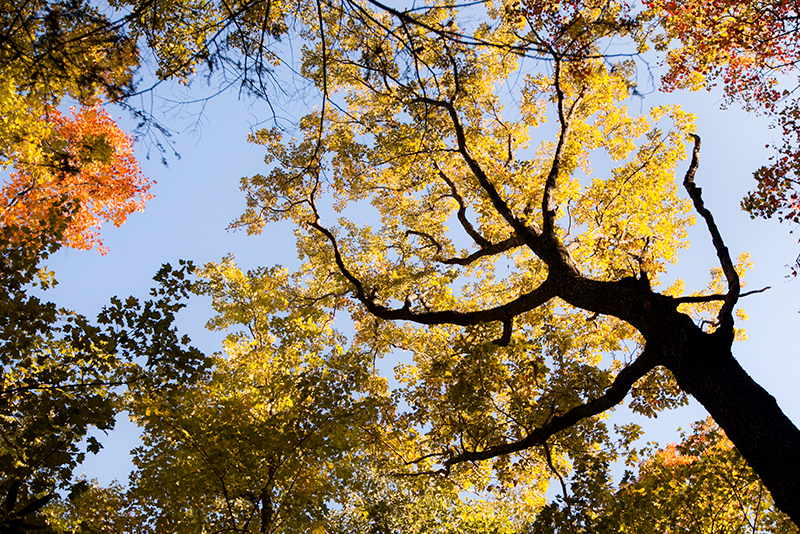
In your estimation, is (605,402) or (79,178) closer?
(605,402)

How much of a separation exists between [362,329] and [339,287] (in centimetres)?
140

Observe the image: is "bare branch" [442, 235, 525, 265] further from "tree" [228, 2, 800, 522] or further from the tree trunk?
the tree trunk

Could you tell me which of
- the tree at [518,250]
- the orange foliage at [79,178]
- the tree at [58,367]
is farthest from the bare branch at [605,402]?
the orange foliage at [79,178]

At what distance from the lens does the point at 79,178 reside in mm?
13781

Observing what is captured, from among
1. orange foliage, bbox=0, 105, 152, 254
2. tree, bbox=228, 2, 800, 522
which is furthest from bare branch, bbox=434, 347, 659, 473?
orange foliage, bbox=0, 105, 152, 254

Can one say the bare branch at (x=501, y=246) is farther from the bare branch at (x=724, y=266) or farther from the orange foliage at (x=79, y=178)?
the orange foliage at (x=79, y=178)

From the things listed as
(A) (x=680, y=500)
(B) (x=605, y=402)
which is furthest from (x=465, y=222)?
(A) (x=680, y=500)

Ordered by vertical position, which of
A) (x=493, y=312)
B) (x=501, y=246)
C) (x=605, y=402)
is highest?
(x=501, y=246)

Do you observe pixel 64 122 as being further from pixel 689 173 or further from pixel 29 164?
pixel 689 173

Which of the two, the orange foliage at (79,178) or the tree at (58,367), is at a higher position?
the orange foliage at (79,178)

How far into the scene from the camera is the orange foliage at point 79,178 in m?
10.0

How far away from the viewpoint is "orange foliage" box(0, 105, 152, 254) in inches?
394

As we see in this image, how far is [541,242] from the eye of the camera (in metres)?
6.84

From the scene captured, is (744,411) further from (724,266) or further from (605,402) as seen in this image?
(724,266)
